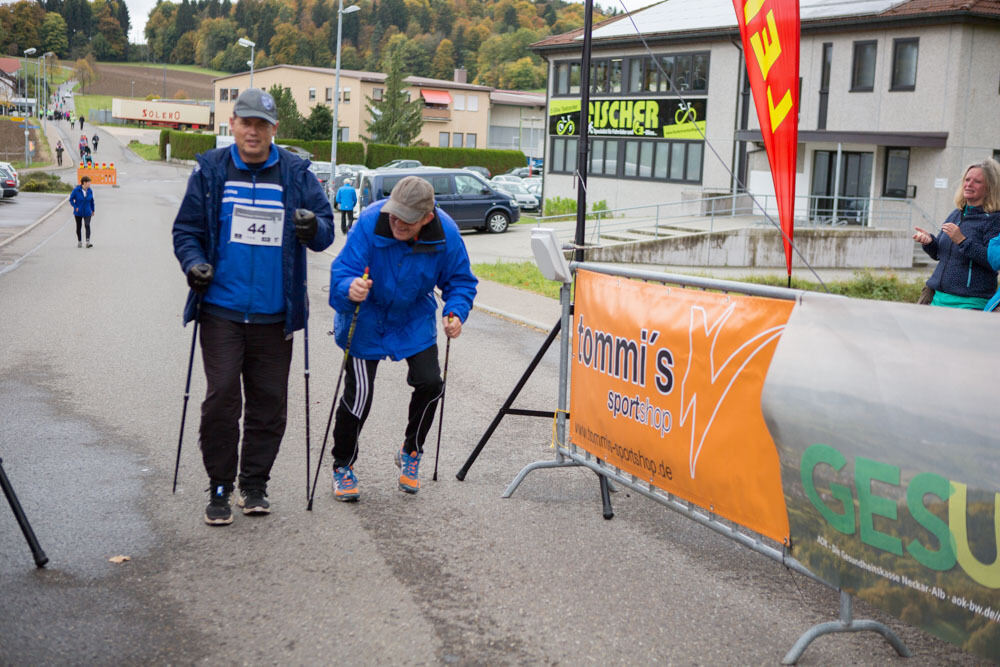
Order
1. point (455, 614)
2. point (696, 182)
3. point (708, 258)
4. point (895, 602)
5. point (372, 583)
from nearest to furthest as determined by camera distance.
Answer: point (895, 602) < point (455, 614) < point (372, 583) < point (708, 258) < point (696, 182)

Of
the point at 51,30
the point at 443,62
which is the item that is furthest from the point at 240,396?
the point at 51,30

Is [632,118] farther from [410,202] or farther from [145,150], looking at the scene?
[145,150]

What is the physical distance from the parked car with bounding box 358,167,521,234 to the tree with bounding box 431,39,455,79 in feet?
393

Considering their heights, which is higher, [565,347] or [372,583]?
[565,347]

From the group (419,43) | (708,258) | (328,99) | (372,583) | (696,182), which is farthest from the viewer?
(419,43)

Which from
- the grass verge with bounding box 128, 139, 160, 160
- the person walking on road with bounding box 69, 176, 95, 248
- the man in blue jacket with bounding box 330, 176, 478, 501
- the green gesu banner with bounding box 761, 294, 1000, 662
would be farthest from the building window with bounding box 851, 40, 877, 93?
the grass verge with bounding box 128, 139, 160, 160

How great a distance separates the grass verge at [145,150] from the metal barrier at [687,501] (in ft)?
305

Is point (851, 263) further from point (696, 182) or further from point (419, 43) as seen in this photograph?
point (419, 43)

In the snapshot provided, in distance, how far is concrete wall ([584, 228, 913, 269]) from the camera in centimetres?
2636

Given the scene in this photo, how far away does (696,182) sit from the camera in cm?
3847

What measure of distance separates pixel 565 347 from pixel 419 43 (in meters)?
150

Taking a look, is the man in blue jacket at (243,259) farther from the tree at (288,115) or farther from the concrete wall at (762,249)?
the tree at (288,115)

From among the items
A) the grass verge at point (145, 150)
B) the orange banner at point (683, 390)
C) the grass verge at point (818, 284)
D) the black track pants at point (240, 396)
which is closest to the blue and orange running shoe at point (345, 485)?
the black track pants at point (240, 396)

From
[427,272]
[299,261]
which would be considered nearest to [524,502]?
[427,272]
